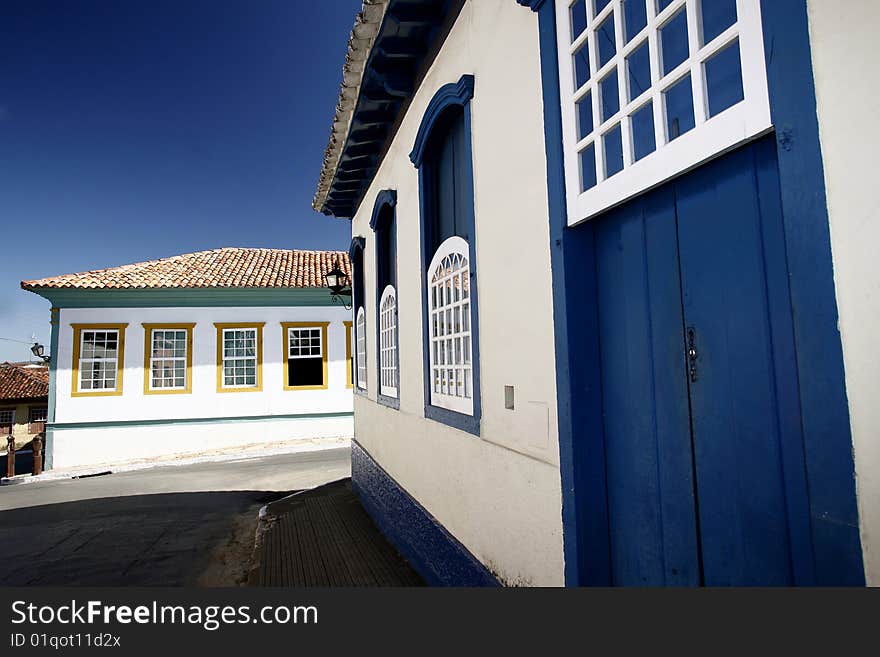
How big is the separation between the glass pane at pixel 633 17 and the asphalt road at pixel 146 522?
5.09 meters

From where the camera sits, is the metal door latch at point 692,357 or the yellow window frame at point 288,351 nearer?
the metal door latch at point 692,357

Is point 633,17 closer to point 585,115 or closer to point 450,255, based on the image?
point 585,115

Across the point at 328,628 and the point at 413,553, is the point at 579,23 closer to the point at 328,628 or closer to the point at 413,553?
the point at 328,628

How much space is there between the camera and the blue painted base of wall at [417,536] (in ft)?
11.5

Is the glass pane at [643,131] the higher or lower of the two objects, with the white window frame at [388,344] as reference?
higher

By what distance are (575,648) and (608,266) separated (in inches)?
59.6

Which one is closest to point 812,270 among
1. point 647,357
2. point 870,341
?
point 870,341

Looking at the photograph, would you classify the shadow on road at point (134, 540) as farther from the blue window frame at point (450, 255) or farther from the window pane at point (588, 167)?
the window pane at point (588, 167)

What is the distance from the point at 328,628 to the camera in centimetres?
166

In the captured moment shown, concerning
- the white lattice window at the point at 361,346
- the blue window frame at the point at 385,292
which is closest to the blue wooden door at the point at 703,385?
the blue window frame at the point at 385,292

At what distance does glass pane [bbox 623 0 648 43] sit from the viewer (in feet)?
6.67

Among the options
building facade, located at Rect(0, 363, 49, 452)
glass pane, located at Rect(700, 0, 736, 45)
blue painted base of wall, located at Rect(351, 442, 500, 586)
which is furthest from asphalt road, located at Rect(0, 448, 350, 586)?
building facade, located at Rect(0, 363, 49, 452)

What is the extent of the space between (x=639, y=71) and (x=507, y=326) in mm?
1444

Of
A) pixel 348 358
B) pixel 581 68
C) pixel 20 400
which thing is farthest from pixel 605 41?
pixel 20 400
